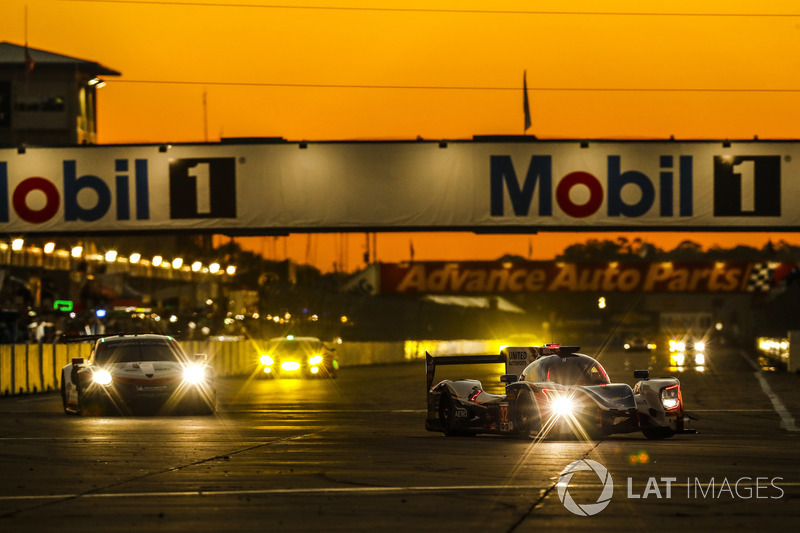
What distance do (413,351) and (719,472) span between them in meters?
57.8

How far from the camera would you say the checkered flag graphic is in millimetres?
74812

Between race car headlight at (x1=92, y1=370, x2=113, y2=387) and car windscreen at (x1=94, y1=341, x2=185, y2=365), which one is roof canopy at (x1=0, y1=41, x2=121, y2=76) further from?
race car headlight at (x1=92, y1=370, x2=113, y2=387)

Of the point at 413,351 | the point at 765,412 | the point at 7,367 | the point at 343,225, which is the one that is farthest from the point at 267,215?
the point at 413,351

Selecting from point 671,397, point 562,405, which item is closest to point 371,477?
point 562,405

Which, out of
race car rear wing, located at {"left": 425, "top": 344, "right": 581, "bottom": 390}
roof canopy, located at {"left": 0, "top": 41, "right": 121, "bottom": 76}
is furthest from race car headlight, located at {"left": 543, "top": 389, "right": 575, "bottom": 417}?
roof canopy, located at {"left": 0, "top": 41, "right": 121, "bottom": 76}

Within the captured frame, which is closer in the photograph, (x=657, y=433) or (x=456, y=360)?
(x=657, y=433)

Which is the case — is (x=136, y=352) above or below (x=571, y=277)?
above

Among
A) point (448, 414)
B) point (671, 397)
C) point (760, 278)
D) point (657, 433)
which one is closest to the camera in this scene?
point (657, 433)

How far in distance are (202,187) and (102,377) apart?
46.2ft

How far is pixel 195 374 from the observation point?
23328mm

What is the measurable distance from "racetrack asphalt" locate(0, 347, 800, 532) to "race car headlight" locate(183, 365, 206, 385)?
1365 millimetres

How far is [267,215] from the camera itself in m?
36.5

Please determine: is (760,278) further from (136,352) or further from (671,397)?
(671,397)

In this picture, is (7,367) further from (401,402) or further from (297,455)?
(297,455)
